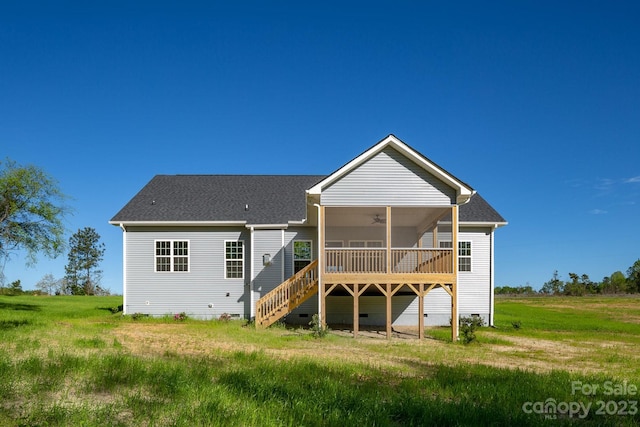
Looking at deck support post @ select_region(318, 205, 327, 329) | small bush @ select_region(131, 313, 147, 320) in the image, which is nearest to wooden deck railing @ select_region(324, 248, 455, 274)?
deck support post @ select_region(318, 205, 327, 329)

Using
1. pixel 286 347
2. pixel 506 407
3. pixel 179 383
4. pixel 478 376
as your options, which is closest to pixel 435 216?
pixel 286 347

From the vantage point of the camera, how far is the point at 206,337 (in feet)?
50.9

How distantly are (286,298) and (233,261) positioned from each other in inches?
159

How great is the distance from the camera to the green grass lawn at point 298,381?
673cm

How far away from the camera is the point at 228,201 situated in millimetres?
23375

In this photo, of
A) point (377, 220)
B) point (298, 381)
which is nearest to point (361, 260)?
point (377, 220)

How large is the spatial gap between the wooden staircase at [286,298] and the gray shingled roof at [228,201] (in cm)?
349

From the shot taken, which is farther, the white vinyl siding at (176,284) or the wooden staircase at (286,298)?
the white vinyl siding at (176,284)

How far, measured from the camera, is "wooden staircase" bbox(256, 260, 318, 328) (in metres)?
18.6

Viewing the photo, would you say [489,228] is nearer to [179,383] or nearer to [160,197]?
[160,197]

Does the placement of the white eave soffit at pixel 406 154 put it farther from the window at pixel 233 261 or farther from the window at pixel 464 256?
the window at pixel 233 261

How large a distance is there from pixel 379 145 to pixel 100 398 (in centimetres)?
1227

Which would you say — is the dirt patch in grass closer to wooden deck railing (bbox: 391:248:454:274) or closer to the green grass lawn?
the green grass lawn

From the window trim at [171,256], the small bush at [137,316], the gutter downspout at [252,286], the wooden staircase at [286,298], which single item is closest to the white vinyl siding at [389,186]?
the wooden staircase at [286,298]
